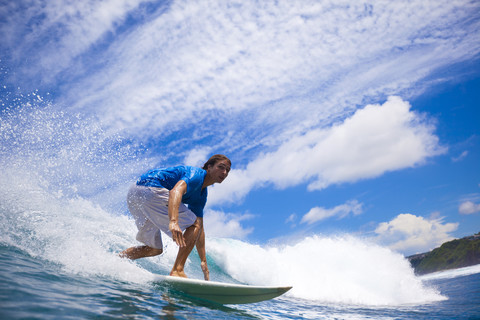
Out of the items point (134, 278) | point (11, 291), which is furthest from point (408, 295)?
point (11, 291)

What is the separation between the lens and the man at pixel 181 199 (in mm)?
3916

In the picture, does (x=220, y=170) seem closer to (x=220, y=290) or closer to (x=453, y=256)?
(x=220, y=290)

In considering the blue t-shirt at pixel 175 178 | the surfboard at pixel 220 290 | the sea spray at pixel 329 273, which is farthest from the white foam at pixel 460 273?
the blue t-shirt at pixel 175 178

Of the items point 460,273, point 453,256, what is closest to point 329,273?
point 460,273

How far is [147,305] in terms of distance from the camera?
109 inches

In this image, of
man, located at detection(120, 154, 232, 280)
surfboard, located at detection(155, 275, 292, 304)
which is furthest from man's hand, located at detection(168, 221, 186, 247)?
surfboard, located at detection(155, 275, 292, 304)

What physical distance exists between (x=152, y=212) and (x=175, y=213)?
2.48 ft

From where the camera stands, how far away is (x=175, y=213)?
11.3ft

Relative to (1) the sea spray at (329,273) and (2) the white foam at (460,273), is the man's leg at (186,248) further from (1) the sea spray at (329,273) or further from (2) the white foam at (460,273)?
(2) the white foam at (460,273)

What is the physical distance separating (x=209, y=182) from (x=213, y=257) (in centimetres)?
850

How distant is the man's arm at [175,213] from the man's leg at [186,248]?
43cm

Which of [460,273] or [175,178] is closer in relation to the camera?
[175,178]

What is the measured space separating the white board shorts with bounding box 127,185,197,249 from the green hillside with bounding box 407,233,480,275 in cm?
3681

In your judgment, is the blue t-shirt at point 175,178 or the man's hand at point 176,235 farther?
the blue t-shirt at point 175,178
